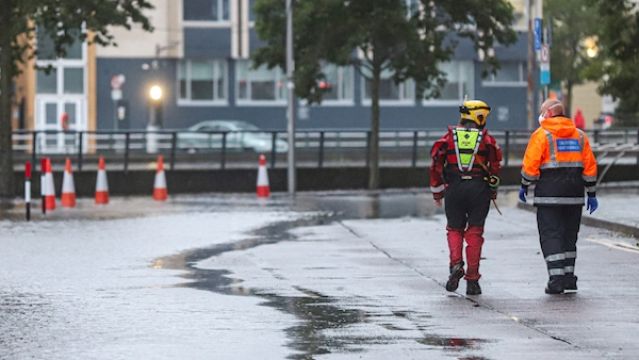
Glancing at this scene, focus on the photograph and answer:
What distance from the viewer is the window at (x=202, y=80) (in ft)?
256

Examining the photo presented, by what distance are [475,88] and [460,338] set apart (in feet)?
227

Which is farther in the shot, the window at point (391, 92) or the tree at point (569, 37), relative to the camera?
the window at point (391, 92)

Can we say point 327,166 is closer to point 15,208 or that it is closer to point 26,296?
point 15,208

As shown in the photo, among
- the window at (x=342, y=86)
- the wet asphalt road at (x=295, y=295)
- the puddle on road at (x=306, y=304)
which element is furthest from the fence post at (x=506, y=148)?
the window at (x=342, y=86)

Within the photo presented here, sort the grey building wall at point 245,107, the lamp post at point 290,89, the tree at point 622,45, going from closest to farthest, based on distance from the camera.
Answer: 1. the tree at point 622,45
2. the lamp post at point 290,89
3. the grey building wall at point 245,107

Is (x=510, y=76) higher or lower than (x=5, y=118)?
higher

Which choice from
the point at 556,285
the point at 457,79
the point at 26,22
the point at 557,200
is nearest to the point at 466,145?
the point at 557,200

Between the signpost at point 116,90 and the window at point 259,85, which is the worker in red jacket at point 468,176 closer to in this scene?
the signpost at point 116,90

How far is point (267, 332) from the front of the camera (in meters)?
12.2

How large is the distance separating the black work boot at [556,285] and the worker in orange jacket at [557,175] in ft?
0.10

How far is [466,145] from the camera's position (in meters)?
15.1

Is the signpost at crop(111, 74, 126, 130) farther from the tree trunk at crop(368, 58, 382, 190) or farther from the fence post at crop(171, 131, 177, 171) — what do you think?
the fence post at crop(171, 131, 177, 171)

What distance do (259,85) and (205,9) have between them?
4181mm

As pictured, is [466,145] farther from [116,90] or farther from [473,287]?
[116,90]
